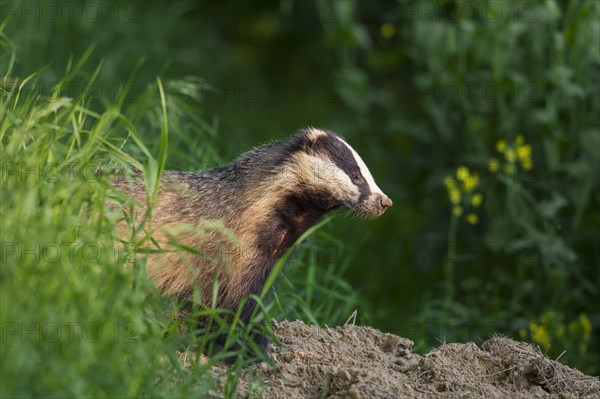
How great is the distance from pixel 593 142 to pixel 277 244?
2.71 m

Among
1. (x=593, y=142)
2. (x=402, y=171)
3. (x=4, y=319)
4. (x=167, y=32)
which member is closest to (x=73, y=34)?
(x=167, y=32)

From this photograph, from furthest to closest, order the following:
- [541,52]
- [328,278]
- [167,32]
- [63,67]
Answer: [167,32], [63,67], [541,52], [328,278]

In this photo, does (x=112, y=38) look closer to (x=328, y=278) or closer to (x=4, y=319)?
(x=328, y=278)

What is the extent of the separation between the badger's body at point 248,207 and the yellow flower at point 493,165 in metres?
1.94

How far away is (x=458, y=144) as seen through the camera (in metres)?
7.87

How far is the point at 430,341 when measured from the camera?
22.0ft

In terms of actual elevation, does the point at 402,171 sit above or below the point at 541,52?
below

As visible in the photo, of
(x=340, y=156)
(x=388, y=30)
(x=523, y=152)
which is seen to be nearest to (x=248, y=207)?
(x=340, y=156)

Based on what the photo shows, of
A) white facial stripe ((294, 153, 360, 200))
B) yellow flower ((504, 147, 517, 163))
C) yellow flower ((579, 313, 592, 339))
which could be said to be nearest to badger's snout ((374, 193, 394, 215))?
white facial stripe ((294, 153, 360, 200))

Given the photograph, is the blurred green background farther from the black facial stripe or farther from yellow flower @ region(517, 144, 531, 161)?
the black facial stripe

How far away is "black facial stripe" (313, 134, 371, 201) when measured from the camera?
5156 mm

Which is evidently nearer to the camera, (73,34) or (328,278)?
(328,278)

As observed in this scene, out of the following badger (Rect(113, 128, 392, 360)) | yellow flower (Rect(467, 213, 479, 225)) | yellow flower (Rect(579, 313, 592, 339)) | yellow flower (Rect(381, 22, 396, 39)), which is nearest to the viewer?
badger (Rect(113, 128, 392, 360))

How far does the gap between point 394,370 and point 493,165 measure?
2663 mm
